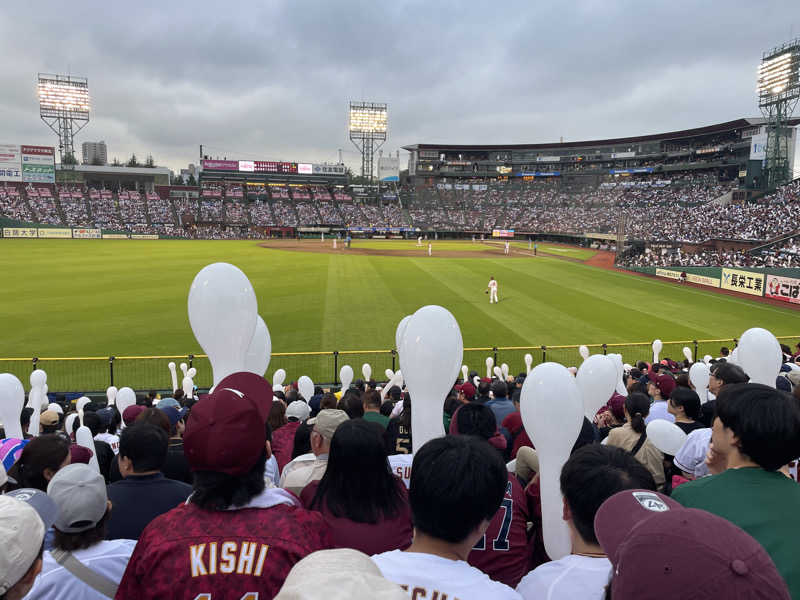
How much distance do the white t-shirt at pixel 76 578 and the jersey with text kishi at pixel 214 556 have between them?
451mm

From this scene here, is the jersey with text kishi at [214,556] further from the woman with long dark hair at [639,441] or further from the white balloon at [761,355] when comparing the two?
the white balloon at [761,355]

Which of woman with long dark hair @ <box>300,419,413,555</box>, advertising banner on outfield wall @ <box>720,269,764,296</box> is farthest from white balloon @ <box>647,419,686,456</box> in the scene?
advertising banner on outfield wall @ <box>720,269,764,296</box>

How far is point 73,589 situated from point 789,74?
2604 inches

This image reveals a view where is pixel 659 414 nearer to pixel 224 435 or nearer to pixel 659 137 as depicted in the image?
pixel 224 435

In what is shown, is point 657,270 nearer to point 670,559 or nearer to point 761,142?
point 761,142

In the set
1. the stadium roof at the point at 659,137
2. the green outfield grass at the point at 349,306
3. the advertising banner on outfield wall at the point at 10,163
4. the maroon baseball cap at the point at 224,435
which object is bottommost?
the green outfield grass at the point at 349,306

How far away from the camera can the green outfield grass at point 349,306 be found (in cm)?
1744

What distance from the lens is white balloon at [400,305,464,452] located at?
12.1ft

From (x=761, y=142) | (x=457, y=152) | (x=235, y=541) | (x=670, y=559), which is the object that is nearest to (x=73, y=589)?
(x=235, y=541)

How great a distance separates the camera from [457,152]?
4070 inches

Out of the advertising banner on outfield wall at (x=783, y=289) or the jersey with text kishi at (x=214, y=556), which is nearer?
Answer: the jersey with text kishi at (x=214, y=556)

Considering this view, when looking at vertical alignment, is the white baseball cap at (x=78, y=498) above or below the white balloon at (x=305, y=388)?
above


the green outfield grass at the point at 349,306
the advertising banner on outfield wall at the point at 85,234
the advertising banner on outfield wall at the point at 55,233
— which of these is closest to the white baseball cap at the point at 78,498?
the green outfield grass at the point at 349,306

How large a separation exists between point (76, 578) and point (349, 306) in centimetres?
2068
